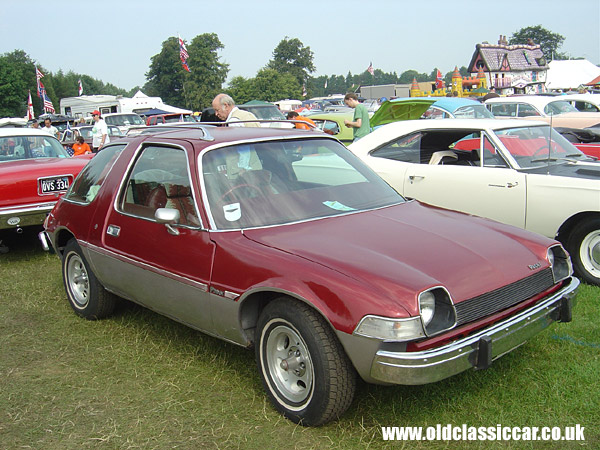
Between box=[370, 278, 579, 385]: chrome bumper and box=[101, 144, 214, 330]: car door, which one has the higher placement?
box=[101, 144, 214, 330]: car door

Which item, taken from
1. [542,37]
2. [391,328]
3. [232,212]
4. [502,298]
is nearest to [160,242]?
[232,212]

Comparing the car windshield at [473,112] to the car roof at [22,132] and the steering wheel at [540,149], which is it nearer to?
the steering wheel at [540,149]

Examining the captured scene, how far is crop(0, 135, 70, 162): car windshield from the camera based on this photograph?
8078 millimetres

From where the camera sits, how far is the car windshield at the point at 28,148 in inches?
318

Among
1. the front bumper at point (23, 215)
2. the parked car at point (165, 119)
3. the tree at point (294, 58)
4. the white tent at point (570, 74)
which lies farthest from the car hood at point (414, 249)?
the tree at point (294, 58)

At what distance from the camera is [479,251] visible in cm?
341

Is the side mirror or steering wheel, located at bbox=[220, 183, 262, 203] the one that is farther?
steering wheel, located at bbox=[220, 183, 262, 203]

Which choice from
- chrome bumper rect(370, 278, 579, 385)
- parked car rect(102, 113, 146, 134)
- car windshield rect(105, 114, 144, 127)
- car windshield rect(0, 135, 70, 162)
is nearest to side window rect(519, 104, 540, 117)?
car windshield rect(0, 135, 70, 162)

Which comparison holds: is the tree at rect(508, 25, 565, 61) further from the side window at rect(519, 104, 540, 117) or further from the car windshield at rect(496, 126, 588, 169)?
the car windshield at rect(496, 126, 588, 169)

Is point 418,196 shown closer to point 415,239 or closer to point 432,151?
point 432,151

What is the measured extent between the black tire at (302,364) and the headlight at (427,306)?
17.9 inches

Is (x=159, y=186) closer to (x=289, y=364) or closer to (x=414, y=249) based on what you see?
(x=289, y=364)

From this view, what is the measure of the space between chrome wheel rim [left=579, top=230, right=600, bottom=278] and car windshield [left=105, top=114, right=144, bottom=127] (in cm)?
2669

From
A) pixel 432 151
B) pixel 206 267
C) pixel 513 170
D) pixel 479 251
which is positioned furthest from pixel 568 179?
pixel 206 267
